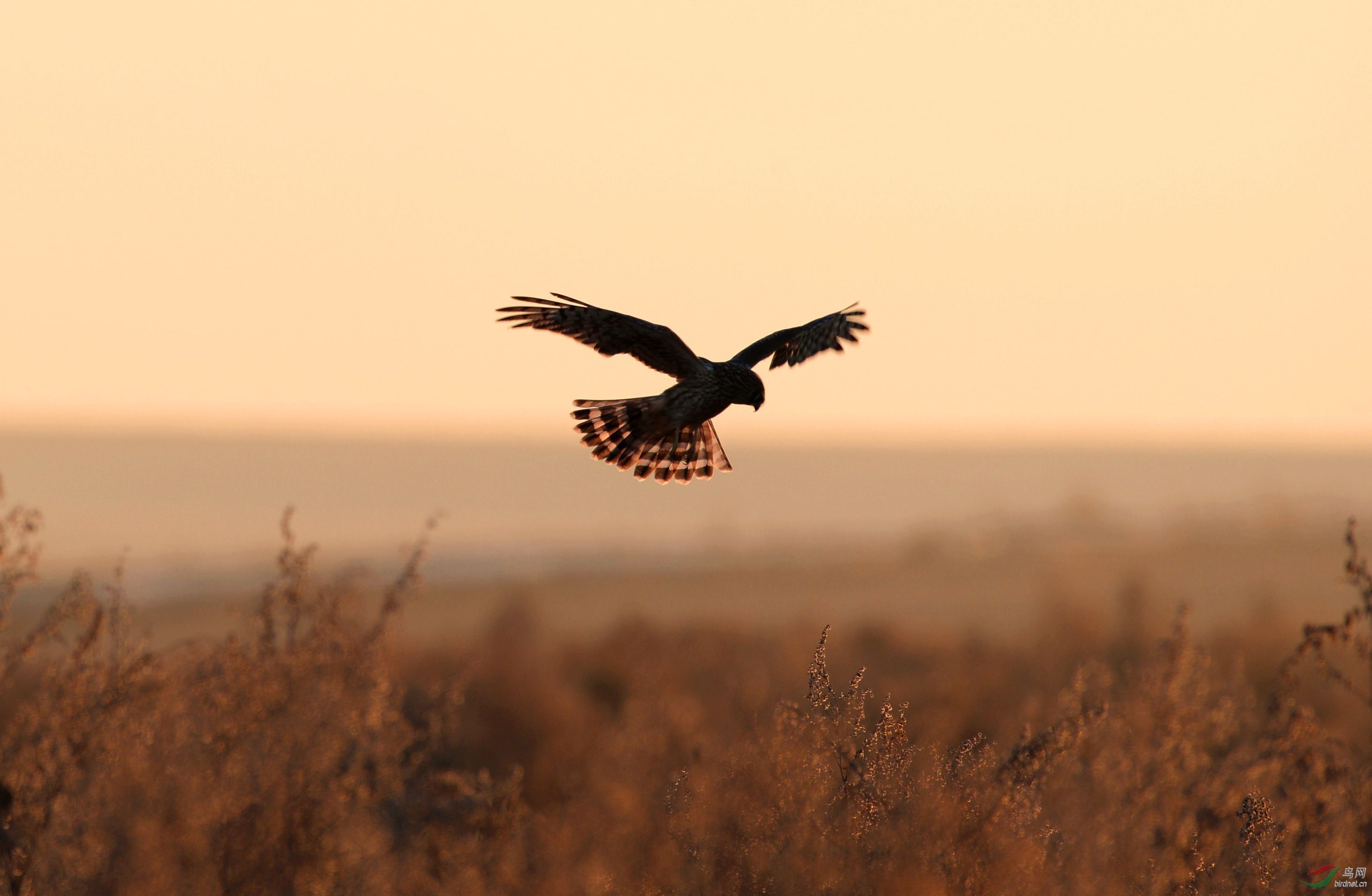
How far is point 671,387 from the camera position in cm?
825

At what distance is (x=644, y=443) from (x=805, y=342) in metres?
1.19

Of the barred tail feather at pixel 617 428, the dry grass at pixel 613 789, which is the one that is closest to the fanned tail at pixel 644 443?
the barred tail feather at pixel 617 428

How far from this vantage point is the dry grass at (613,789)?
5.71m

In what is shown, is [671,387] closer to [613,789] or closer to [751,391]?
[751,391]

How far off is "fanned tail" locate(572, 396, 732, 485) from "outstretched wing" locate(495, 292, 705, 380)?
1.87ft

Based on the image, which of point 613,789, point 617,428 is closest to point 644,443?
point 617,428

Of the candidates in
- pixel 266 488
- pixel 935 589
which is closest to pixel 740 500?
pixel 266 488

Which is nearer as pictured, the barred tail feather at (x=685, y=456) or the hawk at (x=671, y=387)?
the hawk at (x=671, y=387)

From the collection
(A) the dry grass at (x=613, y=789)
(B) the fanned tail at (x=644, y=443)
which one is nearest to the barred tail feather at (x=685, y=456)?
(B) the fanned tail at (x=644, y=443)

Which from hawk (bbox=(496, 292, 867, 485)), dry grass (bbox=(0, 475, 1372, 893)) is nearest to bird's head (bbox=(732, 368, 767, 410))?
hawk (bbox=(496, 292, 867, 485))

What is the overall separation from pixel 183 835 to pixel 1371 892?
5.35 meters

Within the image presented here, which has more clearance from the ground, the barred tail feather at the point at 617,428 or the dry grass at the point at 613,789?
the barred tail feather at the point at 617,428

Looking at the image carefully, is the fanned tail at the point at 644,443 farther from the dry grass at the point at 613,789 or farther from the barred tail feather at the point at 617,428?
the dry grass at the point at 613,789

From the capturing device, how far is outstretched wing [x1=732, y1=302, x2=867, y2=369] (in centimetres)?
804
